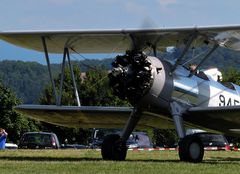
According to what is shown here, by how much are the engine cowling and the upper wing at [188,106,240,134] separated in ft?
4.26

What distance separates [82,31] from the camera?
54.5ft

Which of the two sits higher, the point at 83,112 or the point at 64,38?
the point at 64,38

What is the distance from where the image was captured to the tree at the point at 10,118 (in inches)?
2174

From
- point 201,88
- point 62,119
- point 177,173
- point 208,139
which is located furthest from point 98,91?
point 177,173

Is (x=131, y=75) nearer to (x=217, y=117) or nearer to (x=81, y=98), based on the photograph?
(x=217, y=117)

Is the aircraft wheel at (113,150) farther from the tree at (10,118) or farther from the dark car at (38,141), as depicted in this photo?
the tree at (10,118)

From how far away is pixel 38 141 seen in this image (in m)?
29.8

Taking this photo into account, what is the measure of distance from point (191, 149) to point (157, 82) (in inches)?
70.8

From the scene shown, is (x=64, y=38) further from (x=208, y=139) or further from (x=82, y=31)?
(x=208, y=139)

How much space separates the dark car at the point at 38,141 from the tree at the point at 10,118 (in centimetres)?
2510

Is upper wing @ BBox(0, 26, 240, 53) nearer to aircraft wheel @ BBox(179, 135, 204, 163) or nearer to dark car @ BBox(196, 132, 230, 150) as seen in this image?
aircraft wheel @ BBox(179, 135, 204, 163)

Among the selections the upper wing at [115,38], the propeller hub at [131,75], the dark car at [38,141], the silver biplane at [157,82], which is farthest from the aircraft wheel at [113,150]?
the dark car at [38,141]

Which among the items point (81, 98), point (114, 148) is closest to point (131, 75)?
point (114, 148)

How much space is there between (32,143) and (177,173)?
63.4ft
